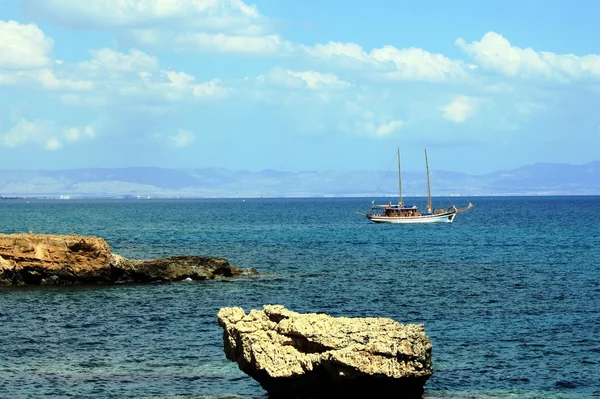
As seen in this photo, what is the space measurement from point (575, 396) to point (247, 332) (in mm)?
10519

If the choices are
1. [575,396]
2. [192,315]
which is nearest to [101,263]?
[192,315]

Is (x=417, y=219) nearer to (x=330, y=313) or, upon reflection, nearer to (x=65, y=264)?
(x=65, y=264)

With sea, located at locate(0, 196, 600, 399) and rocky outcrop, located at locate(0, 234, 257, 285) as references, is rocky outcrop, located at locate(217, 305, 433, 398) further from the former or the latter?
rocky outcrop, located at locate(0, 234, 257, 285)

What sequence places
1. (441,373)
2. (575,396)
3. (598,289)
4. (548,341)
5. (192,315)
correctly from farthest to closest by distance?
(598,289)
(192,315)
(548,341)
(441,373)
(575,396)

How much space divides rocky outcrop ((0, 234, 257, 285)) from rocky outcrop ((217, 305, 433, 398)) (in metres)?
31.5

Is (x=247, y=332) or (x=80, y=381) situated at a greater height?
(x=247, y=332)

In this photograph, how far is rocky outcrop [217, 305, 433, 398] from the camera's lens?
25.6 meters

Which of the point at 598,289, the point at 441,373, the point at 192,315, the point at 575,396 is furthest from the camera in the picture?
the point at 598,289

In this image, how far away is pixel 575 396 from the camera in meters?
28.8

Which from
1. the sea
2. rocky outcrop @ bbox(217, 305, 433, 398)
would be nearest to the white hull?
the sea

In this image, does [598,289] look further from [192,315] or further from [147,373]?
[147,373]

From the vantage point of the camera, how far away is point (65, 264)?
57.0 meters

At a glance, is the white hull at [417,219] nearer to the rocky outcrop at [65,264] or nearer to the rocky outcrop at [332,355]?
the rocky outcrop at [65,264]

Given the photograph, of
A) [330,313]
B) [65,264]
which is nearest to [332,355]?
[330,313]
